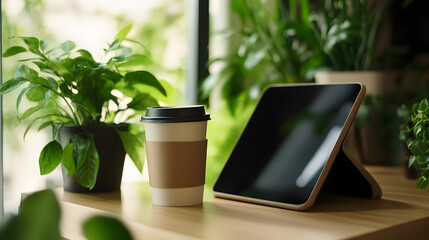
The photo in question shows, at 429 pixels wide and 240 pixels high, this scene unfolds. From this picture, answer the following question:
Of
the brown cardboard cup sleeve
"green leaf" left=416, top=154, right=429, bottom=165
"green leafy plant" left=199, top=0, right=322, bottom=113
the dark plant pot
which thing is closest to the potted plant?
the dark plant pot

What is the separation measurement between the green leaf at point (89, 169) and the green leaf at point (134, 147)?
6 centimetres

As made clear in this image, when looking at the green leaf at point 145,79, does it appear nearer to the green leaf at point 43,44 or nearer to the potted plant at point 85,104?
the potted plant at point 85,104

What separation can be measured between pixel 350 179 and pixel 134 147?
380 millimetres

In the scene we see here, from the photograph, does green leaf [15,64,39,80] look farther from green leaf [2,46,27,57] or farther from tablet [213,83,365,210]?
tablet [213,83,365,210]

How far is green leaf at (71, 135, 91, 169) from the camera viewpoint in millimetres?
818

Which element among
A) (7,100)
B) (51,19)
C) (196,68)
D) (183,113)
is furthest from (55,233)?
(51,19)

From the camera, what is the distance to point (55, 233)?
20 centimetres

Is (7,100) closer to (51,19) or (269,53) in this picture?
(269,53)

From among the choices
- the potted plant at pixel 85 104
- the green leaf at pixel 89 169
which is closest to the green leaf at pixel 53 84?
the potted plant at pixel 85 104

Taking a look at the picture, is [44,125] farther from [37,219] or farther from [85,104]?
[37,219]

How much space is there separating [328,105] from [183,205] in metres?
0.30

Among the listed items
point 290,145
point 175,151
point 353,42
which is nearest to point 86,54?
point 175,151

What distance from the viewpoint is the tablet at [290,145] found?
0.77 meters

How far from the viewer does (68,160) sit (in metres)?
0.82
